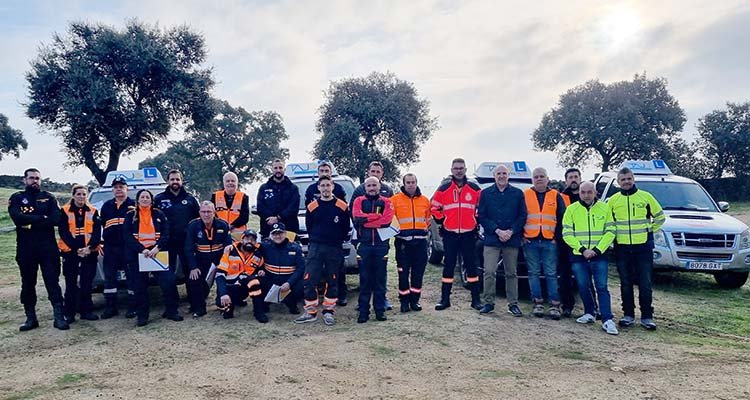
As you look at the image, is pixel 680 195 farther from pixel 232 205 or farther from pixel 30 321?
pixel 30 321

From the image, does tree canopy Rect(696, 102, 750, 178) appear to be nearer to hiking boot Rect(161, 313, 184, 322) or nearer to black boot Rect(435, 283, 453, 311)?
black boot Rect(435, 283, 453, 311)

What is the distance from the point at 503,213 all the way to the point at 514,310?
1307mm

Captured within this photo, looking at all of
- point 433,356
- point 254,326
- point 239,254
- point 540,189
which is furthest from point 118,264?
point 540,189

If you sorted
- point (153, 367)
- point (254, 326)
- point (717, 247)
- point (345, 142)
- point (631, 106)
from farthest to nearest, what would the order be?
point (631, 106)
point (345, 142)
point (717, 247)
point (254, 326)
point (153, 367)

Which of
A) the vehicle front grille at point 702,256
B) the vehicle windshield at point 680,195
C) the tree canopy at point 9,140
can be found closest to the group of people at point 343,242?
the vehicle front grille at point 702,256

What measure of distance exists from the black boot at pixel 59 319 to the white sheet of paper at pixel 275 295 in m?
2.52

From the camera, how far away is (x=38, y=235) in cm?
650

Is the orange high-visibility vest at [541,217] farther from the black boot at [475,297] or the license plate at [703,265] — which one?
the license plate at [703,265]

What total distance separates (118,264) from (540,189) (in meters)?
5.91

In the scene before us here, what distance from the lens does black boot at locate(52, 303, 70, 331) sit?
641 cm

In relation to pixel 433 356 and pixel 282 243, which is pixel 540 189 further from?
pixel 282 243

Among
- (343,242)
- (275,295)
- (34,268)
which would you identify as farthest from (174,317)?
(343,242)

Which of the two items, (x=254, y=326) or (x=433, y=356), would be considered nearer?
(x=433, y=356)

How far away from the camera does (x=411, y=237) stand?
6848 millimetres
